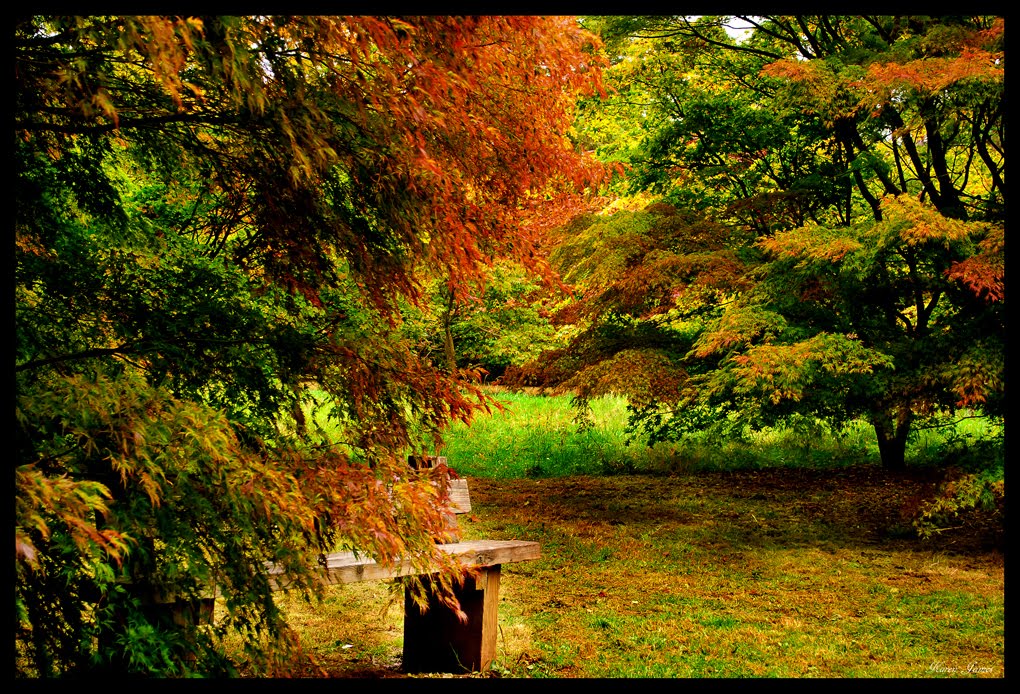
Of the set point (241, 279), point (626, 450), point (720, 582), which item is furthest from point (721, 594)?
point (626, 450)

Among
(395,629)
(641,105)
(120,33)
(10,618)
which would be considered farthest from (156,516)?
(641,105)

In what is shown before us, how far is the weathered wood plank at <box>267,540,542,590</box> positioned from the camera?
374 centimetres

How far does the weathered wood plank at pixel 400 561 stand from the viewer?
147 inches

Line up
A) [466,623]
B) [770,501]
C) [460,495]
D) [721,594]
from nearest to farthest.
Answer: [466,623] < [460,495] < [721,594] < [770,501]

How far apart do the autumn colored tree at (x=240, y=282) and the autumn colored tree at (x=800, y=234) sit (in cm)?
337

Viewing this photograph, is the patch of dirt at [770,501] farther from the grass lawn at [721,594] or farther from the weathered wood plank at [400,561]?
the weathered wood plank at [400,561]

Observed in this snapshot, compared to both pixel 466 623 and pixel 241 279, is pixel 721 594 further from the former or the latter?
pixel 241 279

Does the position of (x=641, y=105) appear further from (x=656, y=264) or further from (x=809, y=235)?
(x=809, y=235)

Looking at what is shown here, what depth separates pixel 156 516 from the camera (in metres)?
2.78

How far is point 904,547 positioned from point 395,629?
4.62 metres

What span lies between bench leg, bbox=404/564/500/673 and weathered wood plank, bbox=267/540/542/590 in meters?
0.17

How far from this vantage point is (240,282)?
3734mm

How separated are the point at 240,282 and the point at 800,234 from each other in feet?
15.3

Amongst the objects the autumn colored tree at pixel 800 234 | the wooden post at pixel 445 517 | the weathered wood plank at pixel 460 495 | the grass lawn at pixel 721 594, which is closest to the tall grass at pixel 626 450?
the autumn colored tree at pixel 800 234
